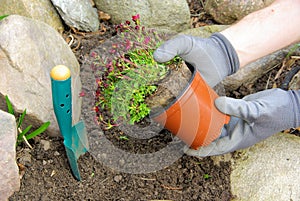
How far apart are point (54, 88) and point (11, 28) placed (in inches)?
21.9

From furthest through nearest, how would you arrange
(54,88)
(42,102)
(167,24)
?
1. (167,24)
2. (42,102)
3. (54,88)

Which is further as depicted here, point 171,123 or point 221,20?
point 221,20

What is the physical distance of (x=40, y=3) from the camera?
2.22 m

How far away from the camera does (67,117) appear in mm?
1516

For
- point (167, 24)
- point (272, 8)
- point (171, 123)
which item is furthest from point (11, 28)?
point (272, 8)

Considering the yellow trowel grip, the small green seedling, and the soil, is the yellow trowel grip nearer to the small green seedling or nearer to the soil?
the small green seedling

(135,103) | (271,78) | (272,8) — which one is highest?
(272,8)

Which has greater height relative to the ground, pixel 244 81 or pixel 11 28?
pixel 11 28

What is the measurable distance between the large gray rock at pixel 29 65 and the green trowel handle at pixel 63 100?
0.27m

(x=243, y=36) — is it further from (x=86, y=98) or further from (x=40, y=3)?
(x=40, y=3)

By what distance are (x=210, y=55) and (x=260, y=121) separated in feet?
1.19

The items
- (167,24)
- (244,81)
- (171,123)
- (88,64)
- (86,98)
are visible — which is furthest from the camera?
(167,24)

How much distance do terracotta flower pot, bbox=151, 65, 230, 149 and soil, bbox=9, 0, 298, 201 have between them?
0.17m

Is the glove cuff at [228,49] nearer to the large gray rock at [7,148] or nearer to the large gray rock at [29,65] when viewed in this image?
the large gray rock at [29,65]
